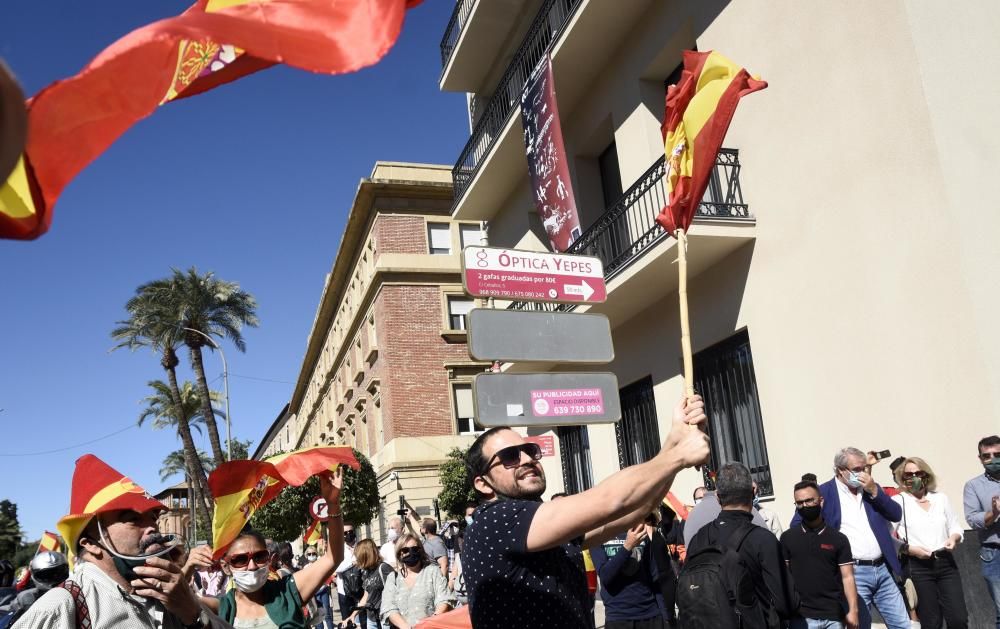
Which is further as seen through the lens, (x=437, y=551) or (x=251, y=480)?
(x=437, y=551)

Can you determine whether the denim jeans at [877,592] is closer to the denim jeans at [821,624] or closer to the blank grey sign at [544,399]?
the denim jeans at [821,624]

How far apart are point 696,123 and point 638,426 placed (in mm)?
Result: 10823

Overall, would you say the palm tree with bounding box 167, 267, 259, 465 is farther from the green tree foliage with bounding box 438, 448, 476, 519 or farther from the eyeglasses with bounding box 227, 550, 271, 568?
the eyeglasses with bounding box 227, 550, 271, 568

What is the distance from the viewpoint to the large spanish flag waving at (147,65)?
173 cm

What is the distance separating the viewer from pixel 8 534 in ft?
186

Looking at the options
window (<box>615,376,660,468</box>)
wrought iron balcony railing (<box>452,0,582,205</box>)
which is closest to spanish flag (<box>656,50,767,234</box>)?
wrought iron balcony railing (<box>452,0,582,205</box>)

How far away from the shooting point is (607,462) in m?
15.1

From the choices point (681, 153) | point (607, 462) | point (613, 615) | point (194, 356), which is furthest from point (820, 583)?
point (194, 356)

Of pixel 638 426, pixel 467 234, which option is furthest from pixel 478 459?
pixel 467 234

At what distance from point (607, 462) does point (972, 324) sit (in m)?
8.21

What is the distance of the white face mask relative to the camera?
472 cm

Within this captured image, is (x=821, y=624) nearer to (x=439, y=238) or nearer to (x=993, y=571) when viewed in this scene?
(x=993, y=571)

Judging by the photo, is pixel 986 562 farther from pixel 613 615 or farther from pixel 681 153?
pixel 681 153

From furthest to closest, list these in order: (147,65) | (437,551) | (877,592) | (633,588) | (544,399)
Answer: (437,551) < (544,399) < (877,592) < (633,588) < (147,65)
